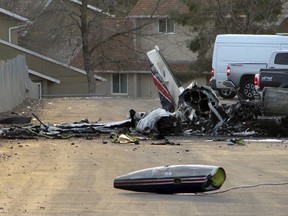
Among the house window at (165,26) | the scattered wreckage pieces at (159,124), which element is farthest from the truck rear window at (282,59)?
the house window at (165,26)

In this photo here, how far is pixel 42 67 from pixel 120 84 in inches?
352

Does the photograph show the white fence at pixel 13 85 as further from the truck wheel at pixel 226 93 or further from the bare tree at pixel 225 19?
the bare tree at pixel 225 19

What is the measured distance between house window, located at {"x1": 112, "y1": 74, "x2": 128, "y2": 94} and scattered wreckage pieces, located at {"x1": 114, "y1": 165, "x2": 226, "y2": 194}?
46595mm

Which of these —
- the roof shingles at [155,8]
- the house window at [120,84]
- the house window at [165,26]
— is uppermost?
the roof shingles at [155,8]

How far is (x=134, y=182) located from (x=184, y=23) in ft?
131

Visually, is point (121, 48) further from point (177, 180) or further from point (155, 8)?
point (177, 180)

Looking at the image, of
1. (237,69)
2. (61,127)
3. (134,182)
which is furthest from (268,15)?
(134,182)

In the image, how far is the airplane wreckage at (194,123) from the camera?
1866 cm

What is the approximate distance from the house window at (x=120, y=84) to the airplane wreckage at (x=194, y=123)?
36.4 meters

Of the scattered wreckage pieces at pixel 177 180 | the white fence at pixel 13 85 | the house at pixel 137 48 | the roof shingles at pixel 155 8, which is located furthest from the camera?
the house at pixel 137 48

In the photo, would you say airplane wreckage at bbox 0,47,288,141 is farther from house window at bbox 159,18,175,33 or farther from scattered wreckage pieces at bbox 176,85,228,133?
house window at bbox 159,18,175,33

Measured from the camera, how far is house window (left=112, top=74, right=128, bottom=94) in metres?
57.1

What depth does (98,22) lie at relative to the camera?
53.9 m

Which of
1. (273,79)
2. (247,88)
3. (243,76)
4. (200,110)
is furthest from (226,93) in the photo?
→ (200,110)
